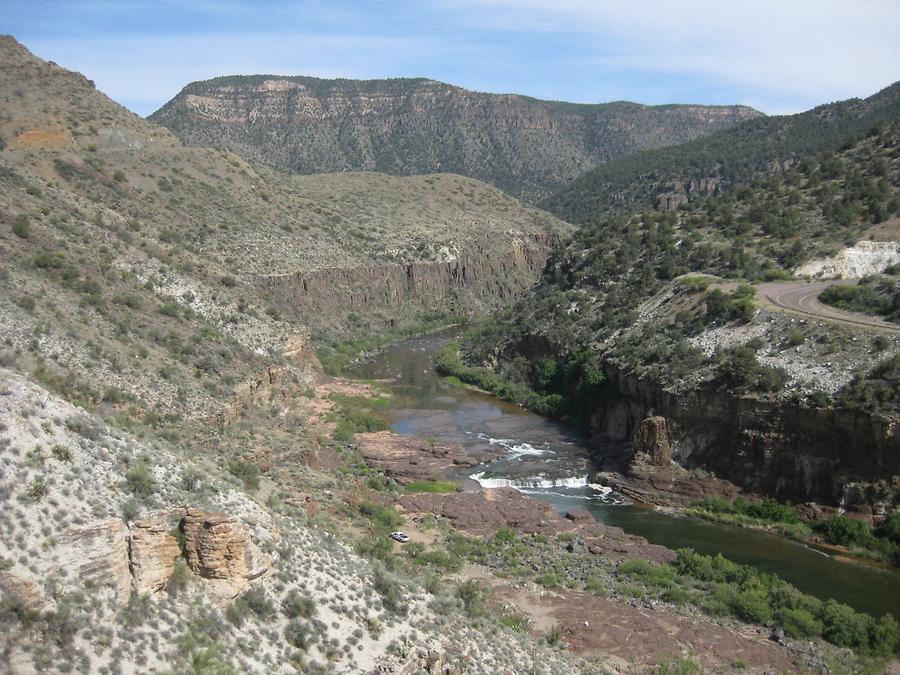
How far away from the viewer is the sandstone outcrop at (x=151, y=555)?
1612cm

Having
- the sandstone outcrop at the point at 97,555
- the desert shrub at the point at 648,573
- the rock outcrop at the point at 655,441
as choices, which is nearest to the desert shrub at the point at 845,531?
the desert shrub at the point at 648,573

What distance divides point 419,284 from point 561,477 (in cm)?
5831

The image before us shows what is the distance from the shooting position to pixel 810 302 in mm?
50562

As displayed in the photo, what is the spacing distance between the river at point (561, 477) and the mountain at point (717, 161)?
91824mm

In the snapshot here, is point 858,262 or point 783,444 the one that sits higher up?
point 858,262

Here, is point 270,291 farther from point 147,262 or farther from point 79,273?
point 79,273

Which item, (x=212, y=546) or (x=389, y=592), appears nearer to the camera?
(x=212, y=546)

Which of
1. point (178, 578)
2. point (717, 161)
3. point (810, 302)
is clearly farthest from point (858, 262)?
point (717, 161)

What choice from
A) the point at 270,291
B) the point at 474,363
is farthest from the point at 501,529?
the point at 270,291

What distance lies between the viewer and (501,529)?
117 ft

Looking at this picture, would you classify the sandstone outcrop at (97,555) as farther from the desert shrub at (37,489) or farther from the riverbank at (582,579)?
the riverbank at (582,579)

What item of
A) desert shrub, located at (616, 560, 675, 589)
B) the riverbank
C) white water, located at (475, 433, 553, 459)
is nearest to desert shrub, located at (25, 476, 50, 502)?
the riverbank

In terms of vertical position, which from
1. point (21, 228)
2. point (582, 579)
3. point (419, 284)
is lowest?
point (582, 579)

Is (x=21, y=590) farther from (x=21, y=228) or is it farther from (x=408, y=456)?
(x=408, y=456)
